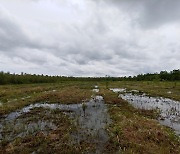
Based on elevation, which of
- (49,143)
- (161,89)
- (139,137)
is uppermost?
(161,89)

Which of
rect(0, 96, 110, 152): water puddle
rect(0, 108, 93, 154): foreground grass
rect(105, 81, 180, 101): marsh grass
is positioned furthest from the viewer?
rect(105, 81, 180, 101): marsh grass

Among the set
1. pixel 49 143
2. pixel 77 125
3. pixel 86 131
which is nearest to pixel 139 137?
pixel 86 131

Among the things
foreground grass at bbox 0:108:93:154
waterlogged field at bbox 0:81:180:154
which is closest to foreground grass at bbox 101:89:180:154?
waterlogged field at bbox 0:81:180:154

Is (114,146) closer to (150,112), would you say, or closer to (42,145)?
(42,145)

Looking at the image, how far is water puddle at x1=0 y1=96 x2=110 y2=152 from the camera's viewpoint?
534 inches

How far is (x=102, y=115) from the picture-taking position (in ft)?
63.6

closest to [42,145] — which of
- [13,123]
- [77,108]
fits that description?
[13,123]

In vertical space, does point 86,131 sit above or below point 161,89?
below

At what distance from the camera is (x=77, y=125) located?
16109 mm

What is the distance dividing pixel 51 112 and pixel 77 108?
3.04 m

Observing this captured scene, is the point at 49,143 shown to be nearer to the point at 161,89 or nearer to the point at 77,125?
the point at 77,125

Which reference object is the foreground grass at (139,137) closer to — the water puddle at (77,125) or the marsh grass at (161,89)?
the water puddle at (77,125)

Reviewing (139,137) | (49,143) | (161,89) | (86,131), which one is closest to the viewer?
(49,143)

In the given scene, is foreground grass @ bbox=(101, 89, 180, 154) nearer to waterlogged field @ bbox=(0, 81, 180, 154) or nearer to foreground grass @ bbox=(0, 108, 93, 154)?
waterlogged field @ bbox=(0, 81, 180, 154)
